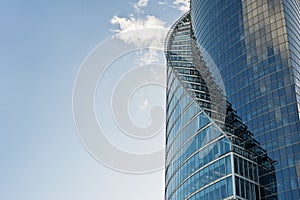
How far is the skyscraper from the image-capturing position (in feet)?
243

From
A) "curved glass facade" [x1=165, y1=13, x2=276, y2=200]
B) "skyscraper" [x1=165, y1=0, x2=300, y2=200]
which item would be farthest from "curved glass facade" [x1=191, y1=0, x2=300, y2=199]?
"curved glass facade" [x1=165, y1=13, x2=276, y2=200]

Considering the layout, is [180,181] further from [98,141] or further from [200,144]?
[98,141]

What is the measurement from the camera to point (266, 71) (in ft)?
Answer: 268

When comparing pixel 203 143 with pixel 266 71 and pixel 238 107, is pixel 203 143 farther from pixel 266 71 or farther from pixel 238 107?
pixel 266 71

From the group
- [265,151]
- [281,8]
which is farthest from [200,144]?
[281,8]

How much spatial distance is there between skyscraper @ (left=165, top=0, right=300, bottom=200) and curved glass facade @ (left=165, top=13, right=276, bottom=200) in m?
0.17

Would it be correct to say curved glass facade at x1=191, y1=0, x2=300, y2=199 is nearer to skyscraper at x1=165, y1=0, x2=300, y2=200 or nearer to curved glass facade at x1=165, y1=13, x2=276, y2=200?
skyscraper at x1=165, y1=0, x2=300, y2=200

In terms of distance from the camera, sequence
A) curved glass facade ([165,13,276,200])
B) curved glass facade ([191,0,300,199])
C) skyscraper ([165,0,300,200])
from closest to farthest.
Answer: curved glass facade ([191,0,300,199]), skyscraper ([165,0,300,200]), curved glass facade ([165,13,276,200])

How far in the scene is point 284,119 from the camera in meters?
75.1

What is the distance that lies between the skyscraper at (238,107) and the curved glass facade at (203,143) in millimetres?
168

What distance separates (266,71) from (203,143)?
16971 mm

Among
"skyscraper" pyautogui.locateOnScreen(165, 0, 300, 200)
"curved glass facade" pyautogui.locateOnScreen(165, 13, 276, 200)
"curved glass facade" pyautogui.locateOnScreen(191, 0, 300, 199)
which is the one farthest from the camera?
"curved glass facade" pyautogui.locateOnScreen(165, 13, 276, 200)

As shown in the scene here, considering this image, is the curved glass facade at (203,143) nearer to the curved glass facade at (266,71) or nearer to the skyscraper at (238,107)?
the skyscraper at (238,107)

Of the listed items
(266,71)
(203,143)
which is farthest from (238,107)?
(203,143)
